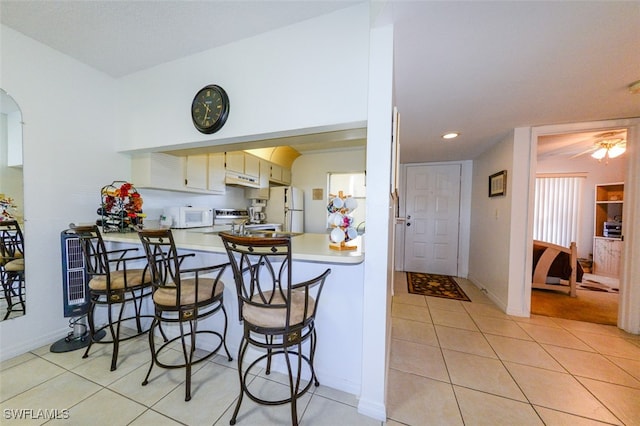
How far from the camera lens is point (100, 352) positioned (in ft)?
6.06

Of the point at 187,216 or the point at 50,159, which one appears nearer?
the point at 50,159

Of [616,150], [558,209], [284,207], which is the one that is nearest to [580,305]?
[616,150]

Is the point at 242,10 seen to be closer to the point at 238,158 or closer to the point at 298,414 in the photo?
the point at 238,158

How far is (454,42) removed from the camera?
4.28ft

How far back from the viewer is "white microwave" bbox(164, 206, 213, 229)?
2.70 metres

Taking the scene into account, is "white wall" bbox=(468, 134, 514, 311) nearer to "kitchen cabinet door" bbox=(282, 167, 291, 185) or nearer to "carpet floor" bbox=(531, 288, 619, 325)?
"carpet floor" bbox=(531, 288, 619, 325)

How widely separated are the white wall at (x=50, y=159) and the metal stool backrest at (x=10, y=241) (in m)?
0.04

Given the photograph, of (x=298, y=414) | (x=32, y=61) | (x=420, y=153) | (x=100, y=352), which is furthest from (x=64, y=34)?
(x=420, y=153)

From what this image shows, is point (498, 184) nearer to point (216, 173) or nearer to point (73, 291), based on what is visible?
point (216, 173)

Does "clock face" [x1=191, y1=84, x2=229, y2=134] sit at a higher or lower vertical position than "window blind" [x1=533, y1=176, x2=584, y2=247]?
higher

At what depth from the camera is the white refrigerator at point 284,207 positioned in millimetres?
4152

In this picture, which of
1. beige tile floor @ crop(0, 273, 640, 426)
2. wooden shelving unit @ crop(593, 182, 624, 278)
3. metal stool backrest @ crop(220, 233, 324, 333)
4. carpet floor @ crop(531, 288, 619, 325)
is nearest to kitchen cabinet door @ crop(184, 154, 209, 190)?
beige tile floor @ crop(0, 273, 640, 426)

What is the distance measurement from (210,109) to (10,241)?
6.27ft

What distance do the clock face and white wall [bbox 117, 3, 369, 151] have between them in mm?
52
